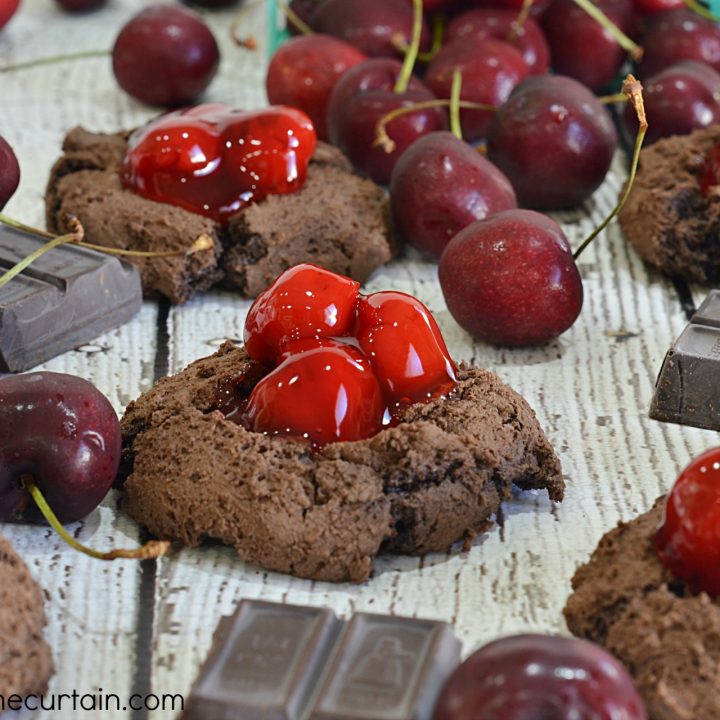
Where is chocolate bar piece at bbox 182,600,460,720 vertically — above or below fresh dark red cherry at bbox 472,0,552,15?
above

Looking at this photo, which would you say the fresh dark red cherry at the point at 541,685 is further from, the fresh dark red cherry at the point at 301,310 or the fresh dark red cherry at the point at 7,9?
the fresh dark red cherry at the point at 7,9

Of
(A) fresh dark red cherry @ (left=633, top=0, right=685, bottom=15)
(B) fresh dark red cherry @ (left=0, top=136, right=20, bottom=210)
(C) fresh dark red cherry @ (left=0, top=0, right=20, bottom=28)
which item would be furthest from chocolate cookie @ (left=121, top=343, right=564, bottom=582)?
(C) fresh dark red cherry @ (left=0, top=0, right=20, bottom=28)

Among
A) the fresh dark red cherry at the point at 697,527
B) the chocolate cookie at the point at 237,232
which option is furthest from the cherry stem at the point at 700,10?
the fresh dark red cherry at the point at 697,527

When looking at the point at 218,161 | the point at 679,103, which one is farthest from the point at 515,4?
the point at 218,161

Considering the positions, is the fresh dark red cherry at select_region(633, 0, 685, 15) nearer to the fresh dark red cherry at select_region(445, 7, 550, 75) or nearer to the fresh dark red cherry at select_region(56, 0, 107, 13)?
the fresh dark red cherry at select_region(445, 7, 550, 75)

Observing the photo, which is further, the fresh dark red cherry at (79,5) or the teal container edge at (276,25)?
the fresh dark red cherry at (79,5)

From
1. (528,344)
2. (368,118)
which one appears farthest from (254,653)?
(368,118)

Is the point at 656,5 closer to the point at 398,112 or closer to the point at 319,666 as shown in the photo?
the point at 398,112
